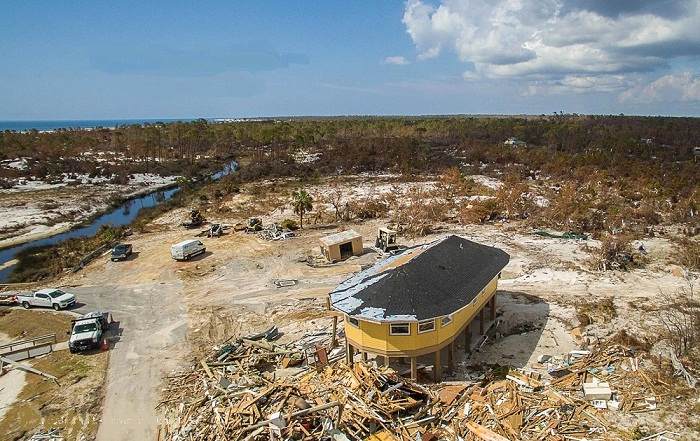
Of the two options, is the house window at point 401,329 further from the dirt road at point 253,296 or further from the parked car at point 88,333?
the parked car at point 88,333

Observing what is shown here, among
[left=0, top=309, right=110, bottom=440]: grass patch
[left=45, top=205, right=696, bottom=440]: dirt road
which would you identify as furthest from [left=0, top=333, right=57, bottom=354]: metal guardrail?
[left=45, top=205, right=696, bottom=440]: dirt road

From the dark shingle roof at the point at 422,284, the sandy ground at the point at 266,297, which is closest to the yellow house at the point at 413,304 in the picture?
the dark shingle roof at the point at 422,284

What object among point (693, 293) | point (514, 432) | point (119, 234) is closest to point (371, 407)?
point (514, 432)

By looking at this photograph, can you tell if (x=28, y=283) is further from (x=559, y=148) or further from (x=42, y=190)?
(x=559, y=148)

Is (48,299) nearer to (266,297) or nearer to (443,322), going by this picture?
(266,297)

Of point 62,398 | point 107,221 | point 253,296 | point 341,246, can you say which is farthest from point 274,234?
point 107,221

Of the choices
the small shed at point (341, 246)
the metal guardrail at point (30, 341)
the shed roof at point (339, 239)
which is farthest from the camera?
the shed roof at point (339, 239)
